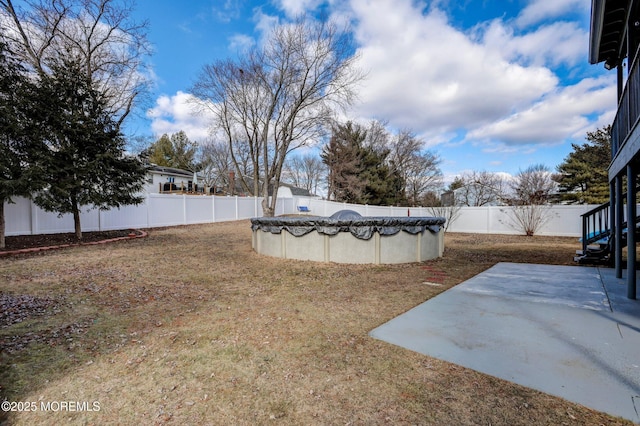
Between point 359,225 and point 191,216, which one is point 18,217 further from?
point 359,225

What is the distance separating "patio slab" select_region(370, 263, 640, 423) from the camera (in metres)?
2.19

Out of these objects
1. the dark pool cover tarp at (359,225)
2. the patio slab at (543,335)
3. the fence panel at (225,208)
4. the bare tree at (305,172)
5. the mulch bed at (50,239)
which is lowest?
the patio slab at (543,335)

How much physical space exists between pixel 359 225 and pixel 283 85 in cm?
1399

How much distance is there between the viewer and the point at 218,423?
6.03ft

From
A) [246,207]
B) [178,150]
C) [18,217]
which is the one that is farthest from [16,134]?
[178,150]

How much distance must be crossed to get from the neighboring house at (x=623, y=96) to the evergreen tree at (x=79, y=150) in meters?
12.4

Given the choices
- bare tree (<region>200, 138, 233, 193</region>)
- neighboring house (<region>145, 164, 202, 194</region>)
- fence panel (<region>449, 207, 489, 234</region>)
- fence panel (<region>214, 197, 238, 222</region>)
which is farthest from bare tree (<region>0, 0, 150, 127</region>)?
bare tree (<region>200, 138, 233, 193</region>)

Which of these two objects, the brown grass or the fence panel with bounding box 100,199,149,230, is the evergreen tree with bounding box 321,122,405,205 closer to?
the fence panel with bounding box 100,199,149,230

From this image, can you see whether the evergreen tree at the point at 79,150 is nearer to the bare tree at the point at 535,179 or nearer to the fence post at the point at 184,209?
the fence post at the point at 184,209

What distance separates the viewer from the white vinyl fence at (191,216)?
991 centimetres

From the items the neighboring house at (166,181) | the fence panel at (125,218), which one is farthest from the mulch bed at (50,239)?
the neighboring house at (166,181)

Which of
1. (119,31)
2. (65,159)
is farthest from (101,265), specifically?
(119,31)

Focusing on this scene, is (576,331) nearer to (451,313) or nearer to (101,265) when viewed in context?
(451,313)

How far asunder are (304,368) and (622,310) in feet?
13.8
